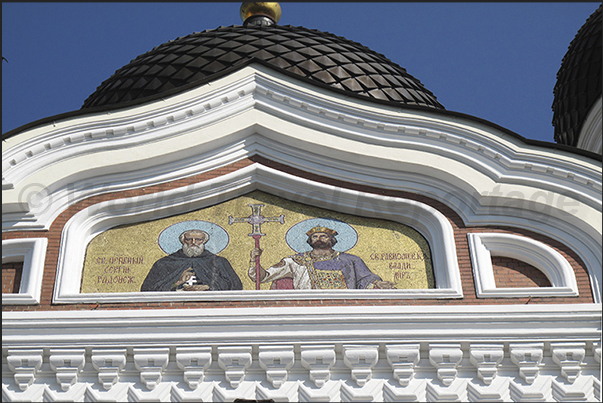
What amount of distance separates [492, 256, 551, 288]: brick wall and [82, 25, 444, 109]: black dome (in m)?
5.61

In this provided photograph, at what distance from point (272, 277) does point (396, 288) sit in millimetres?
1080

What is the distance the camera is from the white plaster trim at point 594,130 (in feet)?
36.6

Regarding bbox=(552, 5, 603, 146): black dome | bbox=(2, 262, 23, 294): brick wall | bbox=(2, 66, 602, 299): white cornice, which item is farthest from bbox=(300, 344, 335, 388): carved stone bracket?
bbox=(552, 5, 603, 146): black dome

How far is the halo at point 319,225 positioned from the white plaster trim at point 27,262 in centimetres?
219

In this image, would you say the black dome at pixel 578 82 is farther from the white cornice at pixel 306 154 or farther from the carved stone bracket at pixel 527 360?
the carved stone bracket at pixel 527 360

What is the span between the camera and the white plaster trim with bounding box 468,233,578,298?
8086 millimetres

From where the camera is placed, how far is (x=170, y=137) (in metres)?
9.26

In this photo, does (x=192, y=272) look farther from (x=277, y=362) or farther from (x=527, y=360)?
(x=527, y=360)

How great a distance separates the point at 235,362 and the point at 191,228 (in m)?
1.76

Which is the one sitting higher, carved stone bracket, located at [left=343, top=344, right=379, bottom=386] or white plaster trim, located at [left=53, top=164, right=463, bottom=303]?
white plaster trim, located at [left=53, top=164, right=463, bottom=303]

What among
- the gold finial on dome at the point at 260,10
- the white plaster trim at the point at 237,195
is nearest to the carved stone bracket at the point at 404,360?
the white plaster trim at the point at 237,195

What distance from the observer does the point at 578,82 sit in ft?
41.2

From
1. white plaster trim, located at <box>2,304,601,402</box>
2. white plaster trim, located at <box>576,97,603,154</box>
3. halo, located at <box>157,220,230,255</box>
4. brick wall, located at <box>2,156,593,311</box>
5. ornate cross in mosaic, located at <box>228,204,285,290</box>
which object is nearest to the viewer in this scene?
white plaster trim, located at <box>2,304,601,402</box>

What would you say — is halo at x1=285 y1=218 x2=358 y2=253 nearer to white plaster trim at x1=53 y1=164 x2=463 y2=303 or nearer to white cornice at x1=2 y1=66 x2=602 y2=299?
white plaster trim at x1=53 y1=164 x2=463 y2=303
